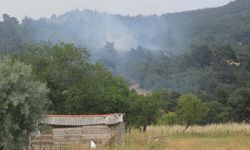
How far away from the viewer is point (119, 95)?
44438 mm

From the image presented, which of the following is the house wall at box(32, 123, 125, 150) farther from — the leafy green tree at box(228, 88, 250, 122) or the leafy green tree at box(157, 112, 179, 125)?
the leafy green tree at box(228, 88, 250, 122)

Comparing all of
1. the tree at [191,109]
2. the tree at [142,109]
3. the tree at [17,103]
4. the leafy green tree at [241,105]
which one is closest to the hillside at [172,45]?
the leafy green tree at [241,105]

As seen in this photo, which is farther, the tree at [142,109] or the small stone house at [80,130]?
the tree at [142,109]

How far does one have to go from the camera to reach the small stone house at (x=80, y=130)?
3544cm

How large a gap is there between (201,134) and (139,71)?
73092 mm

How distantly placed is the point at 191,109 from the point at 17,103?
36419 mm

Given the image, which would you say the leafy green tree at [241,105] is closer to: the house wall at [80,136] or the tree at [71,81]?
the tree at [71,81]

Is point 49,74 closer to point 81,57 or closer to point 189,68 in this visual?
point 81,57

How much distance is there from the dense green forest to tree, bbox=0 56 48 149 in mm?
48

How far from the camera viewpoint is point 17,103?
24.3 m

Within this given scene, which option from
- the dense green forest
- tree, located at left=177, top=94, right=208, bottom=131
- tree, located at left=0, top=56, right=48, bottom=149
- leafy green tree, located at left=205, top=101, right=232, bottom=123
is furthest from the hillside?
tree, located at left=0, top=56, right=48, bottom=149

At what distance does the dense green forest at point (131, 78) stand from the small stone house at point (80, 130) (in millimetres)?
1737

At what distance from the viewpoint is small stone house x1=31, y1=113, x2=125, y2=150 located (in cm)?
3544

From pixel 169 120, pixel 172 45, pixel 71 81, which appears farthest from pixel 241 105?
pixel 172 45
